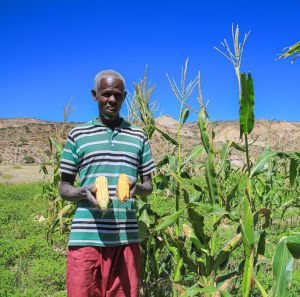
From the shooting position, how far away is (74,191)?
7.29 ft

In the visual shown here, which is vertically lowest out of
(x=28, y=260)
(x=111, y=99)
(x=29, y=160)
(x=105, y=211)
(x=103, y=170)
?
(x=28, y=260)

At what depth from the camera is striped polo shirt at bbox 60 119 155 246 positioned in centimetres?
225

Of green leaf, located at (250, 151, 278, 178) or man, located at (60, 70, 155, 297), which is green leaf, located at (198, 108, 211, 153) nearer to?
green leaf, located at (250, 151, 278, 178)

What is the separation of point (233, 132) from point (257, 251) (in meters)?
52.7

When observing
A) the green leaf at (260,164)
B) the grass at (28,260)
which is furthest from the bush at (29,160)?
the green leaf at (260,164)

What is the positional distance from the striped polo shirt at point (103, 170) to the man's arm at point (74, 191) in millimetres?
49

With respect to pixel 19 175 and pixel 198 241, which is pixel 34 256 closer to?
pixel 198 241

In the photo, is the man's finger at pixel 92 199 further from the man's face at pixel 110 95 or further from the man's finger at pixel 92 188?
the man's face at pixel 110 95

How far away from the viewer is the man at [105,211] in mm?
2238

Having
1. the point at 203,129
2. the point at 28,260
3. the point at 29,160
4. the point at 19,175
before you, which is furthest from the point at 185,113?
the point at 29,160

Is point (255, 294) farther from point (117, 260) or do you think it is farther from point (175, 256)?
point (117, 260)

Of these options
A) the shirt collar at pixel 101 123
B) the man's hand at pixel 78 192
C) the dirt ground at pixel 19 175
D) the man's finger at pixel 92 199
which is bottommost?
the man's finger at pixel 92 199

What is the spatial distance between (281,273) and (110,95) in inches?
50.6

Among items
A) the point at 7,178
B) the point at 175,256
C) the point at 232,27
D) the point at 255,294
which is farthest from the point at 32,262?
the point at 7,178
